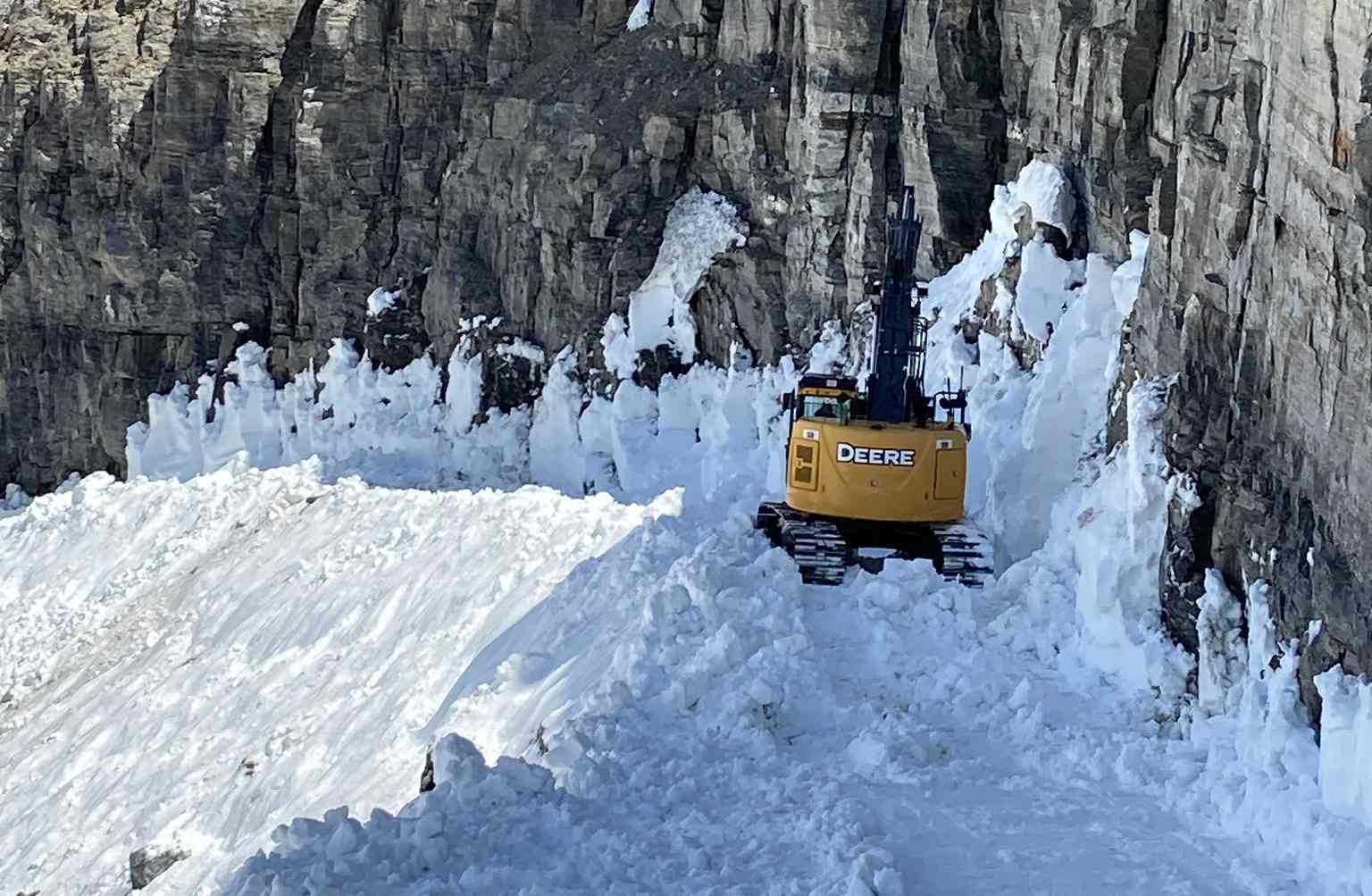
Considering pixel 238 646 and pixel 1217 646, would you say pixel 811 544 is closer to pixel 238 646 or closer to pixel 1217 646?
pixel 1217 646

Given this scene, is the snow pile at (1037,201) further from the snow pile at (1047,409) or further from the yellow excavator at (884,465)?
the yellow excavator at (884,465)

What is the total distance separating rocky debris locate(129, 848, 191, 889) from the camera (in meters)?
22.5

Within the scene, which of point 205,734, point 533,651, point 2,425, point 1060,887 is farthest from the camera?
point 2,425

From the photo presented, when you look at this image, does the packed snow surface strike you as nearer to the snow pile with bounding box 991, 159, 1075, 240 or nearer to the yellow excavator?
the snow pile with bounding box 991, 159, 1075, 240

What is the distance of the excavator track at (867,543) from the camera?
65.2 ft

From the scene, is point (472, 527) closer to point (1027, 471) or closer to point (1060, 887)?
point (1027, 471)

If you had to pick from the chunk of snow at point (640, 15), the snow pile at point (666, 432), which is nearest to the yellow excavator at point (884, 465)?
the snow pile at point (666, 432)

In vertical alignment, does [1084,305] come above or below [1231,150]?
below

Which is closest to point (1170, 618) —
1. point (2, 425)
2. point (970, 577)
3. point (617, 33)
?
point (970, 577)

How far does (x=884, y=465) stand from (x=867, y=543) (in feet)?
3.17

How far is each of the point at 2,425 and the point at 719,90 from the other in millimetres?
18192

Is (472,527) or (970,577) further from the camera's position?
(472,527)

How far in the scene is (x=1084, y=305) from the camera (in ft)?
72.9

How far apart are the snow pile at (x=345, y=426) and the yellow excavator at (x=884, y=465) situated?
15.4 meters
